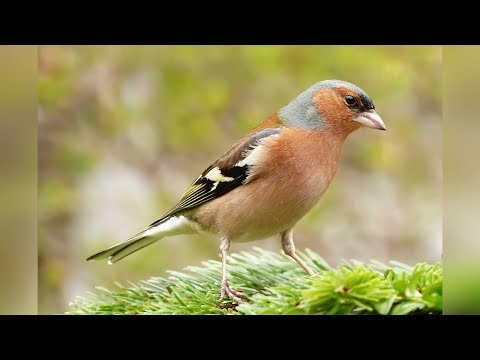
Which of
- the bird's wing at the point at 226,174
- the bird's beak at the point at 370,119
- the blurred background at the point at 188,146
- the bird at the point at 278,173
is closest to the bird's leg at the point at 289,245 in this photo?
the bird at the point at 278,173

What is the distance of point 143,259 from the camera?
388cm

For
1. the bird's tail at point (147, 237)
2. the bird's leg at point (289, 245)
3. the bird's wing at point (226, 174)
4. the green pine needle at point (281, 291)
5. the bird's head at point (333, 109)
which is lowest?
the green pine needle at point (281, 291)

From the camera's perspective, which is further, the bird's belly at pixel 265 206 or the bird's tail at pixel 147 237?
the bird's tail at pixel 147 237

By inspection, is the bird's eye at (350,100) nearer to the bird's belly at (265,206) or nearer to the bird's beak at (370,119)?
the bird's beak at (370,119)

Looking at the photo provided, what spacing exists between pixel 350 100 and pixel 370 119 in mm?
129

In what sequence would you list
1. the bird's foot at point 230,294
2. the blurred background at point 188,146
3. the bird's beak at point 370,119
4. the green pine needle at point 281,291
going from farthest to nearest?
1. the blurred background at point 188,146
2. the bird's beak at point 370,119
3. the bird's foot at point 230,294
4. the green pine needle at point 281,291

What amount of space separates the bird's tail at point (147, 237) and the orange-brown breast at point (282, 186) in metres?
0.26

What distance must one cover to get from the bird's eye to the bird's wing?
350 millimetres

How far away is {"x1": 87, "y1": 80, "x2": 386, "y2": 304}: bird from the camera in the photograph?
326cm

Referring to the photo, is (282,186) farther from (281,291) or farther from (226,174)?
(281,291)

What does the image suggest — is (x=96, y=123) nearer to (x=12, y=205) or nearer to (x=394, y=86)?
(x=12, y=205)

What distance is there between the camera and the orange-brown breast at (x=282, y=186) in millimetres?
3248

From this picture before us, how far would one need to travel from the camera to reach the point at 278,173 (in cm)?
327

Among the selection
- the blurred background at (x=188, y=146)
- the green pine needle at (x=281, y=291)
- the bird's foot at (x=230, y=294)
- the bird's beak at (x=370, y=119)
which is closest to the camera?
the green pine needle at (x=281, y=291)
